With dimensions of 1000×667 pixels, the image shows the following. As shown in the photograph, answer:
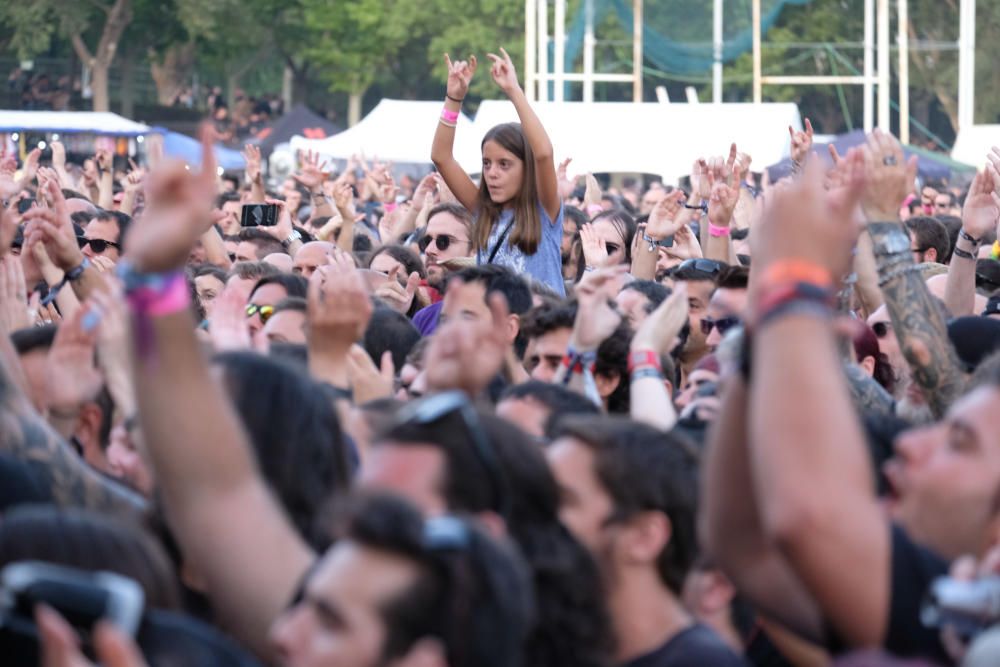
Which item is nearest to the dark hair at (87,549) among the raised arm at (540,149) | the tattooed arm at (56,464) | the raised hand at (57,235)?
the tattooed arm at (56,464)

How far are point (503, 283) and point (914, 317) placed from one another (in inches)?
78.1

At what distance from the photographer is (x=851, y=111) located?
180ft

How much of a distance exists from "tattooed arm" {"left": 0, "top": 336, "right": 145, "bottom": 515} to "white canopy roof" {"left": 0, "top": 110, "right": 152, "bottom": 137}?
881 inches

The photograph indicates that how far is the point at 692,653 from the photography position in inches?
134

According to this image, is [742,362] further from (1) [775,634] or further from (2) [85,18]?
(2) [85,18]

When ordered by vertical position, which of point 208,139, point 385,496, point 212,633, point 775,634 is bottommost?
point 775,634

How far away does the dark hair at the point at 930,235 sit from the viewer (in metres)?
10.8

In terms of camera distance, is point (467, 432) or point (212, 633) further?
point (467, 432)

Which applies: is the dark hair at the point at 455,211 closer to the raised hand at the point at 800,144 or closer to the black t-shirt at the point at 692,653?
the raised hand at the point at 800,144

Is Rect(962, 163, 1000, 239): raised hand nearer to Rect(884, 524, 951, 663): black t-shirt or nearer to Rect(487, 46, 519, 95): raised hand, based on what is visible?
Rect(487, 46, 519, 95): raised hand

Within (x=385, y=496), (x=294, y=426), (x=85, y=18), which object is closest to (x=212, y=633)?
(x=385, y=496)

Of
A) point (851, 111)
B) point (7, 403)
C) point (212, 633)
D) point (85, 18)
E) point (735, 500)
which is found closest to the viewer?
point (212, 633)

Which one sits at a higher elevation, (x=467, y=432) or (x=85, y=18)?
(x=85, y=18)

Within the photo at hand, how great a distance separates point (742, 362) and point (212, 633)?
1.05 metres
